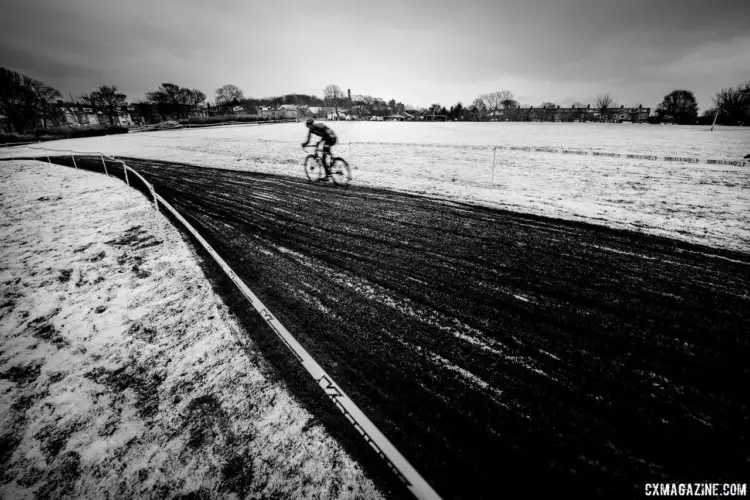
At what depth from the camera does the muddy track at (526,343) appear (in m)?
2.11

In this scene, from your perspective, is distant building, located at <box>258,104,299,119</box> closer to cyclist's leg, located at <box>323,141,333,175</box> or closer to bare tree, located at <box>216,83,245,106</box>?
bare tree, located at <box>216,83,245,106</box>

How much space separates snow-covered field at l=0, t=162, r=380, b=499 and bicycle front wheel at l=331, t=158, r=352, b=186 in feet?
21.9

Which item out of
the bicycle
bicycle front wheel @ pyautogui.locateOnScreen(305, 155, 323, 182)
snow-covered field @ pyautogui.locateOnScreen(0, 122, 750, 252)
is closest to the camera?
snow-covered field @ pyautogui.locateOnScreen(0, 122, 750, 252)

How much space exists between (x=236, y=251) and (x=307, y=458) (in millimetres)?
4308

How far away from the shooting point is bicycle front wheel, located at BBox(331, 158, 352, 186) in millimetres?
10883

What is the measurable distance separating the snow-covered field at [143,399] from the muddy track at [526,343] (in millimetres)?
544

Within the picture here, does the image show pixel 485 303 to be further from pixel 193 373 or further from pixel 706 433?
pixel 193 373

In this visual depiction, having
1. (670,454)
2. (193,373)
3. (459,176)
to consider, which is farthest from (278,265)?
(459,176)

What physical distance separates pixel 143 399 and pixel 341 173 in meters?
9.38

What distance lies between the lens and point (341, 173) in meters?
11.1

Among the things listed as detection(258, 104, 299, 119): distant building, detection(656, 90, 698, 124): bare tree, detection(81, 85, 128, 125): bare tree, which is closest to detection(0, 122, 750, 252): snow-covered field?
detection(258, 104, 299, 119): distant building

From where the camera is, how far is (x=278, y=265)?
5039 millimetres

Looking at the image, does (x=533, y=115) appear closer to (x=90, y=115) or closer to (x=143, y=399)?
(x=143, y=399)

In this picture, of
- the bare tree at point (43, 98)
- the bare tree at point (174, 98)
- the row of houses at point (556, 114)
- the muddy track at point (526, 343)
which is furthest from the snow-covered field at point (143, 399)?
the bare tree at point (174, 98)
